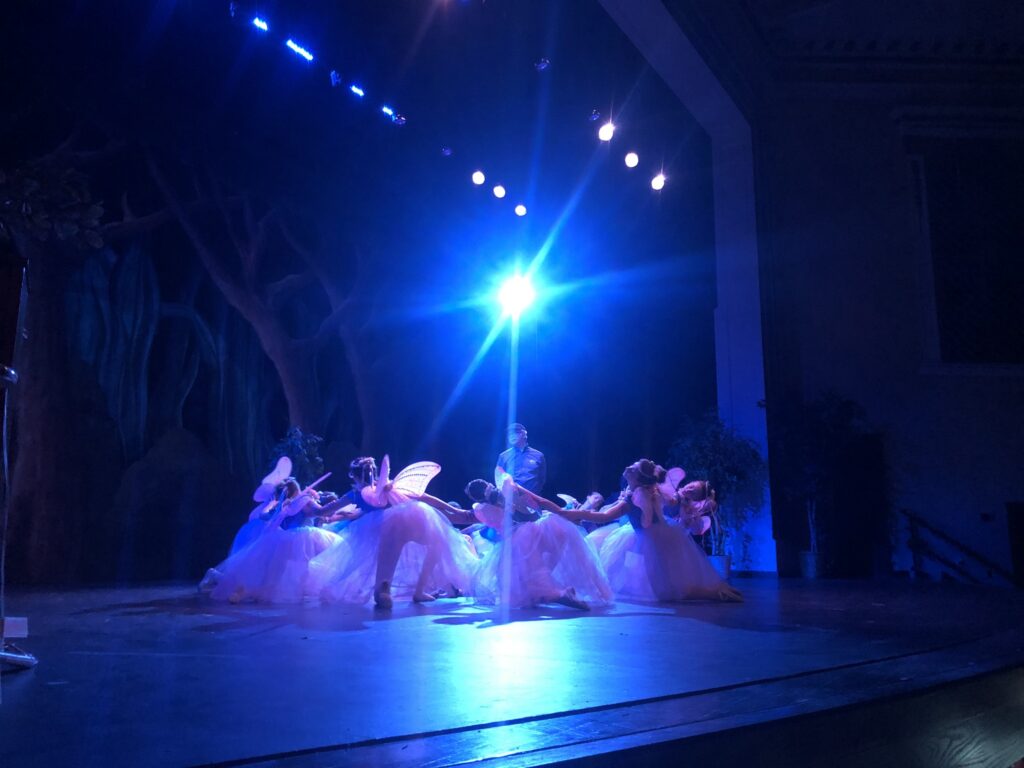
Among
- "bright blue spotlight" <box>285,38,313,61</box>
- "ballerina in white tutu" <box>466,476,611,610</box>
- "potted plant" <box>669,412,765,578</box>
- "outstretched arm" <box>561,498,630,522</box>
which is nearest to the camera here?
"ballerina in white tutu" <box>466,476,611,610</box>

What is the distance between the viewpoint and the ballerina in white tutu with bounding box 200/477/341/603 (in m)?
5.20

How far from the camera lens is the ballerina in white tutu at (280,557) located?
17.1ft

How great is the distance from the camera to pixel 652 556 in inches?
213

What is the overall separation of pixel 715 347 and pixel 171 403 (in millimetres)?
7339

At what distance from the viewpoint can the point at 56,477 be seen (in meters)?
6.73

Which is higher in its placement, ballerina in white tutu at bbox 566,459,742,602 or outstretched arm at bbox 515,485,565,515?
outstretched arm at bbox 515,485,565,515

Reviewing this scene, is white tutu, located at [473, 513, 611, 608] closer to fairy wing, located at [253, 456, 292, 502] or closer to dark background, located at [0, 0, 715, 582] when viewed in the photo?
fairy wing, located at [253, 456, 292, 502]

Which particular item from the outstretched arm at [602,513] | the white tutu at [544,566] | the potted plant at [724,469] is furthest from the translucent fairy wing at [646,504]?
the potted plant at [724,469]

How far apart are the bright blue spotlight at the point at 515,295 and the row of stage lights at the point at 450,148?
101cm

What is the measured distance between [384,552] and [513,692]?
3.12 m

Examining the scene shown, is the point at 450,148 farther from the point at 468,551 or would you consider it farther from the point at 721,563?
the point at 721,563

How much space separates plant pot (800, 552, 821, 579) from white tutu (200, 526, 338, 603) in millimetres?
A: 6321

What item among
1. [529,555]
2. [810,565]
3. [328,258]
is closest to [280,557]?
[529,555]

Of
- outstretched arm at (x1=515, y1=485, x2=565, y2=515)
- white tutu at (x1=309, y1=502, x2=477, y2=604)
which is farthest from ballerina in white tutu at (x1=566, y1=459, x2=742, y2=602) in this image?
white tutu at (x1=309, y1=502, x2=477, y2=604)
